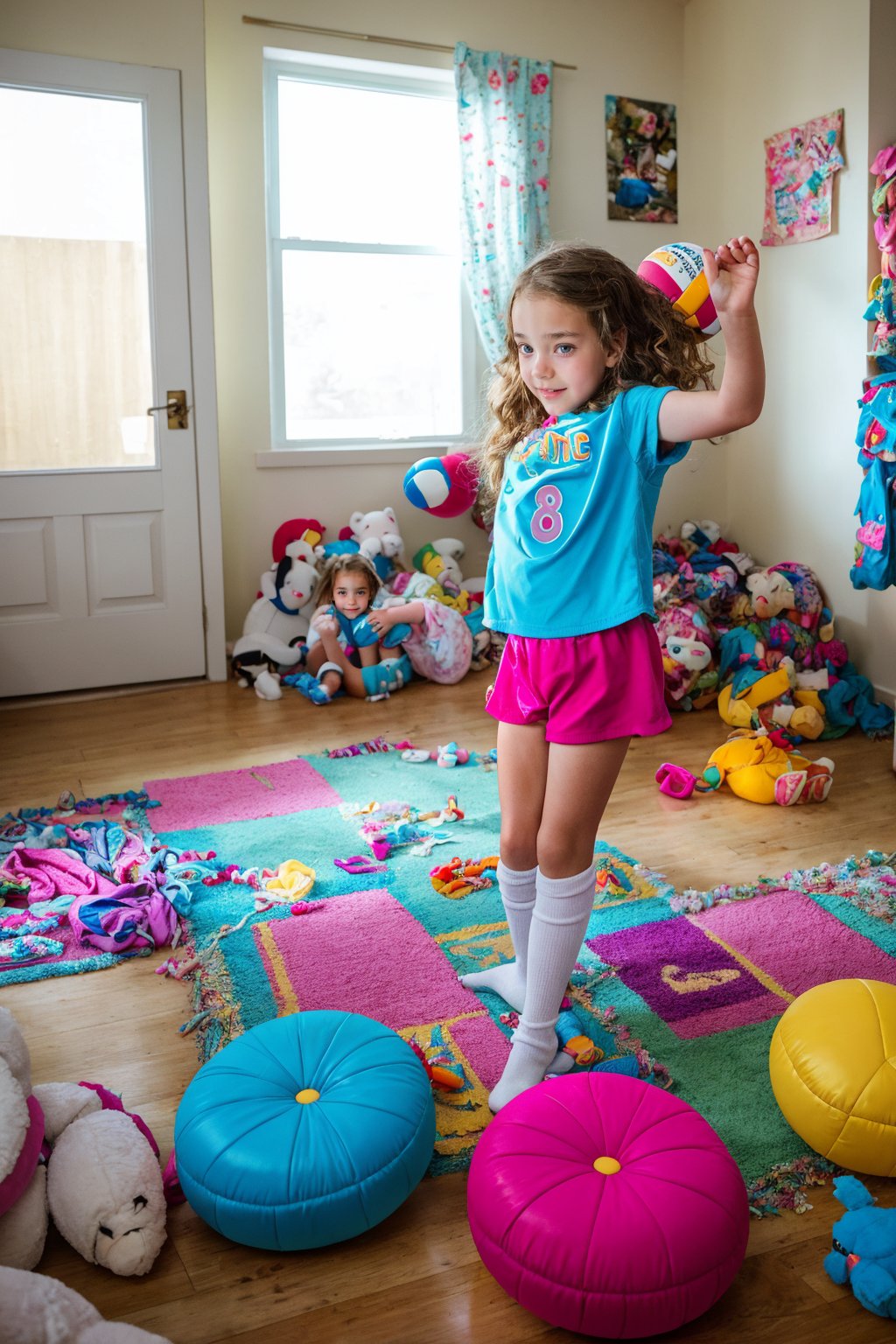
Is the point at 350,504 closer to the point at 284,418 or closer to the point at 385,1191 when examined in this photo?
the point at 284,418

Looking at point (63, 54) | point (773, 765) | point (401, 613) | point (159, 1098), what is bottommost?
point (159, 1098)

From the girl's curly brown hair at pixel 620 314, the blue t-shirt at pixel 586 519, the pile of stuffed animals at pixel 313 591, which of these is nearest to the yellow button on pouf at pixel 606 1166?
the blue t-shirt at pixel 586 519

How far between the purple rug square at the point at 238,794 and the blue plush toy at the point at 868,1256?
178cm

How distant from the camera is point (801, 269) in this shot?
13.1 feet

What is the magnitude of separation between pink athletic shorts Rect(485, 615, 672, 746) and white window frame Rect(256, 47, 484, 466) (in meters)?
2.87

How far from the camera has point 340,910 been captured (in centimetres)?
233

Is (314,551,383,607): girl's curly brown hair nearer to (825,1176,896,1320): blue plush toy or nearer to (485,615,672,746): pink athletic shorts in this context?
(485,615,672,746): pink athletic shorts

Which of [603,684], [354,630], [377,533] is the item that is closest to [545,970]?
[603,684]

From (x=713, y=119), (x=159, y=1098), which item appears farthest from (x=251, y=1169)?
(x=713, y=119)

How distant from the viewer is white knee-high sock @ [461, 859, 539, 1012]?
1.77 m

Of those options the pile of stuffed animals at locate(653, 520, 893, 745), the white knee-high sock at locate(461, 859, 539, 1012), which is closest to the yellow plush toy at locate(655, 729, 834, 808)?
the pile of stuffed animals at locate(653, 520, 893, 745)

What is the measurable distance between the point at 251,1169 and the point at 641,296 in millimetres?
1245

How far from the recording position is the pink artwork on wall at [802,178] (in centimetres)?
377

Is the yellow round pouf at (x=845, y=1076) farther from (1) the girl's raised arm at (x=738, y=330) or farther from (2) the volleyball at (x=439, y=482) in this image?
(2) the volleyball at (x=439, y=482)
